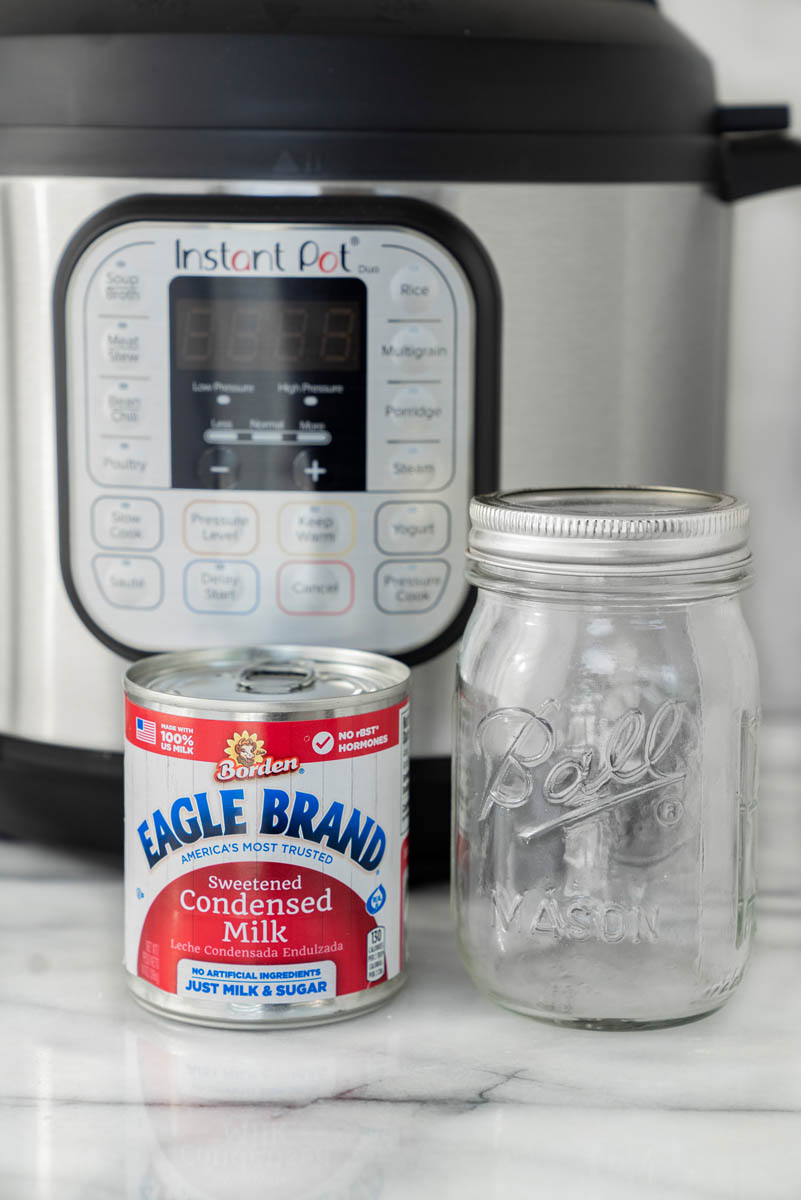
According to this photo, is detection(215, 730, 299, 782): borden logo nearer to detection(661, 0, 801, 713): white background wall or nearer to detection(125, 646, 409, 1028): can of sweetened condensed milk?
detection(125, 646, 409, 1028): can of sweetened condensed milk

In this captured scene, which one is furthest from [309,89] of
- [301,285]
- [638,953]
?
[638,953]

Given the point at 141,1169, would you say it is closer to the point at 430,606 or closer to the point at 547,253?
the point at 430,606

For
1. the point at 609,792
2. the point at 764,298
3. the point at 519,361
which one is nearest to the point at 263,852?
the point at 609,792

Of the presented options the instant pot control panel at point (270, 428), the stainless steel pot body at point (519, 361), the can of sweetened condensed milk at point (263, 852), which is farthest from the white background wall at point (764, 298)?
the can of sweetened condensed milk at point (263, 852)

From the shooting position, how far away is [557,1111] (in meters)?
0.49

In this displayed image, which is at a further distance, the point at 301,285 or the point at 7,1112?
the point at 301,285

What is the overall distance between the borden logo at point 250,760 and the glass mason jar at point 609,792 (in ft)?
0.29

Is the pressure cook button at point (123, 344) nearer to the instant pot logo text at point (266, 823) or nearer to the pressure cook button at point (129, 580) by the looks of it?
the pressure cook button at point (129, 580)

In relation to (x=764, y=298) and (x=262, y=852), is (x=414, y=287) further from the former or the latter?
(x=764, y=298)

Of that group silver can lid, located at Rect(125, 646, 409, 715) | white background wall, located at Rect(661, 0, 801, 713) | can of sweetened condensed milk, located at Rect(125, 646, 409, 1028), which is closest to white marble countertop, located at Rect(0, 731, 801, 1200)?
can of sweetened condensed milk, located at Rect(125, 646, 409, 1028)

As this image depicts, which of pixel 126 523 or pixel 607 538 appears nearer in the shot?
pixel 607 538

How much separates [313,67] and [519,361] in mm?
145

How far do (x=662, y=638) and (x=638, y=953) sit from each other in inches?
4.7

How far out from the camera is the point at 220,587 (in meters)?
0.63
